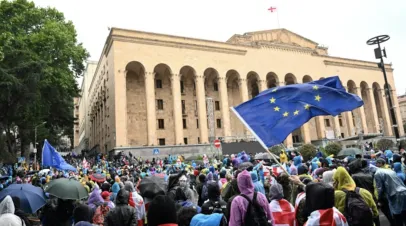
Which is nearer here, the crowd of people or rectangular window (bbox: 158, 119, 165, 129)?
the crowd of people

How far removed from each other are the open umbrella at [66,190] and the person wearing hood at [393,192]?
556 centimetres

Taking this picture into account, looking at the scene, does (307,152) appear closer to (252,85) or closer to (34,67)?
(252,85)

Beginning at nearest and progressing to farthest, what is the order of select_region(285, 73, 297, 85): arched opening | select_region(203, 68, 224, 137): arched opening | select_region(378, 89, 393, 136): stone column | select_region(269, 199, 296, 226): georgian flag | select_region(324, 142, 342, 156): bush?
1. select_region(269, 199, 296, 226): georgian flag
2. select_region(324, 142, 342, 156): bush
3. select_region(203, 68, 224, 137): arched opening
4. select_region(285, 73, 297, 85): arched opening
5. select_region(378, 89, 393, 136): stone column

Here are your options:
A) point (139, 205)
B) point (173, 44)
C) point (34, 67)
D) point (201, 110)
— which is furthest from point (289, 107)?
point (173, 44)

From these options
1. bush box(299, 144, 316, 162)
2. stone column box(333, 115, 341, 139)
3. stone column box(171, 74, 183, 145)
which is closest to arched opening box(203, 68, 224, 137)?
stone column box(171, 74, 183, 145)

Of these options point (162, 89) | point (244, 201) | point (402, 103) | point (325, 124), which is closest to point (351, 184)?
point (244, 201)

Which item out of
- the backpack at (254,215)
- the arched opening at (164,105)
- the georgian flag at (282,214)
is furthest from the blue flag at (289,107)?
the arched opening at (164,105)

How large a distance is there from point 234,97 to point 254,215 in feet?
127

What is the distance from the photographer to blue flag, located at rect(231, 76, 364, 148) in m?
5.96

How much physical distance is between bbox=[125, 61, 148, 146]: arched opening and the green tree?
5336mm

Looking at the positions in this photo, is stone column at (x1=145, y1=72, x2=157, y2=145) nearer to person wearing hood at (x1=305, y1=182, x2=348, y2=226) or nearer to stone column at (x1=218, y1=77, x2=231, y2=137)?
stone column at (x1=218, y1=77, x2=231, y2=137)

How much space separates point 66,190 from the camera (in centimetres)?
525

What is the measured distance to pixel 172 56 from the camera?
34.2 meters

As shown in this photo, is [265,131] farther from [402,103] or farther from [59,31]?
[402,103]
